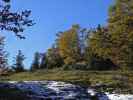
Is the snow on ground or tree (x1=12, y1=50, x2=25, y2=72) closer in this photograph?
the snow on ground

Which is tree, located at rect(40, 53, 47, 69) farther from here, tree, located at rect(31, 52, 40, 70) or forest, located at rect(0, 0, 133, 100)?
forest, located at rect(0, 0, 133, 100)

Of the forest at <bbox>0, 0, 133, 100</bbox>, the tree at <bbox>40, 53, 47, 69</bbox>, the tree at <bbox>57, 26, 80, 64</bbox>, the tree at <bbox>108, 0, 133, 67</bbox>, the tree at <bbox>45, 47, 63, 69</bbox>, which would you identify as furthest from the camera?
the tree at <bbox>40, 53, 47, 69</bbox>

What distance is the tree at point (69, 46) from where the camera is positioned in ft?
→ 294

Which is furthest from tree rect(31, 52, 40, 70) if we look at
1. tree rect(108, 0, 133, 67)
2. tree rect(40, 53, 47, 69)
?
tree rect(108, 0, 133, 67)

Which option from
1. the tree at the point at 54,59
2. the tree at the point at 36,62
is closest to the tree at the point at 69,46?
the tree at the point at 54,59

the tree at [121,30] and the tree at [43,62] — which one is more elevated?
the tree at [121,30]

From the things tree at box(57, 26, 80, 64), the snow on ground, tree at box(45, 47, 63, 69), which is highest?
tree at box(57, 26, 80, 64)

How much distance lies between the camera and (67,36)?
305ft

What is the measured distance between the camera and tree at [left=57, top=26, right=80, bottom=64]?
294 ft

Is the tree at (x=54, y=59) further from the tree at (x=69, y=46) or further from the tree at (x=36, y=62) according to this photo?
the tree at (x=69, y=46)

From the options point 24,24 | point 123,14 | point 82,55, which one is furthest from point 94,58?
point 24,24

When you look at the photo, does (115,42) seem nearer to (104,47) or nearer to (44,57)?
(104,47)

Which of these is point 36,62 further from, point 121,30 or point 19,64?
point 121,30

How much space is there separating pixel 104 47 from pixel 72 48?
40.5 metres
